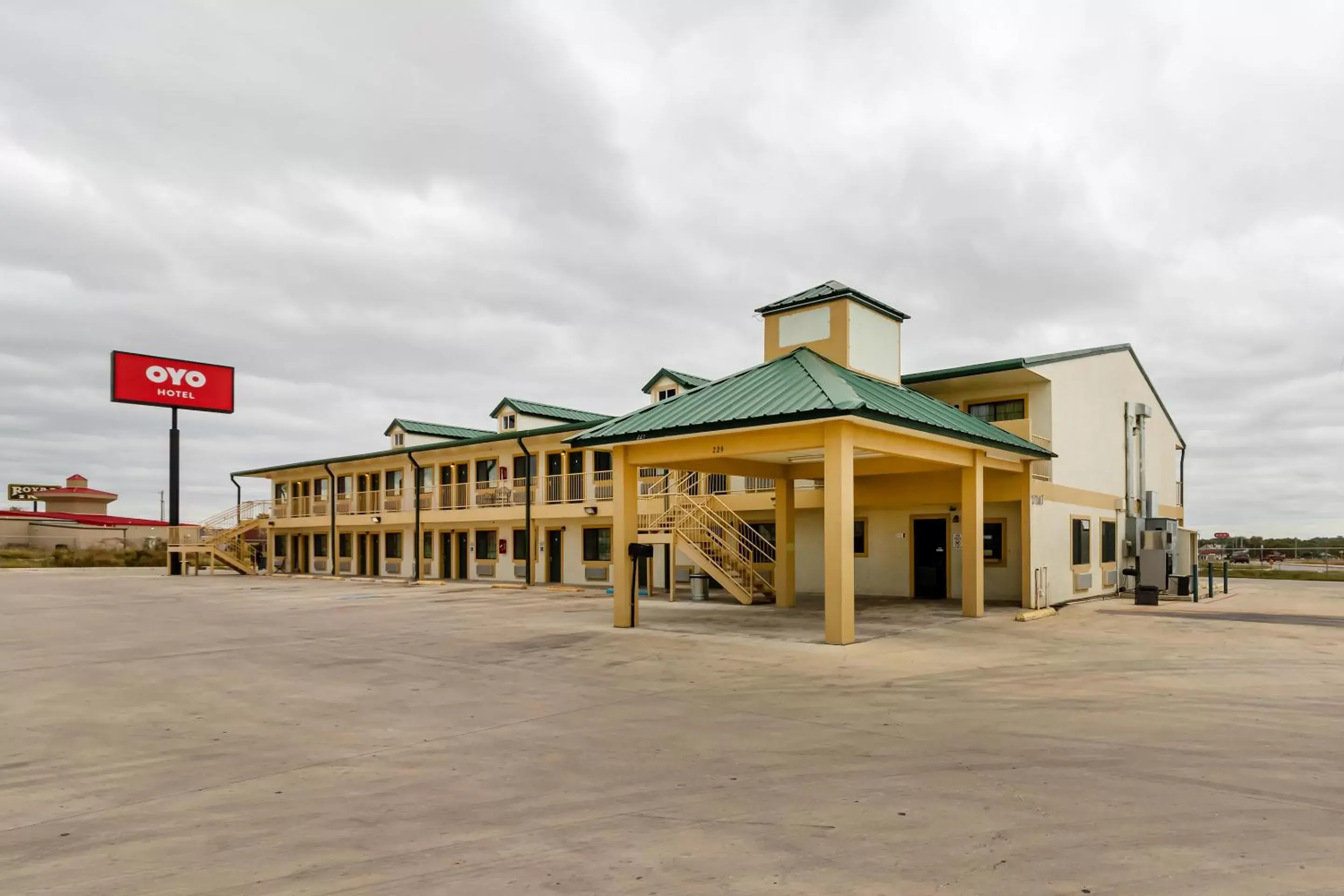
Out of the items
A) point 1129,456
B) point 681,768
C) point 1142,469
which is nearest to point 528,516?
point 1129,456

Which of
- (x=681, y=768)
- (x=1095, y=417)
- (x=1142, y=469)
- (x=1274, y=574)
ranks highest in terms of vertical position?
(x=1095, y=417)

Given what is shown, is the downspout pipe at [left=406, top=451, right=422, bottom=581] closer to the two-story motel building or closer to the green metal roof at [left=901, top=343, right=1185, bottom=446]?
the two-story motel building

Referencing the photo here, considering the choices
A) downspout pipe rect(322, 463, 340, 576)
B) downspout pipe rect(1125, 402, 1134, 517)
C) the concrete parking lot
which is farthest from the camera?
downspout pipe rect(322, 463, 340, 576)

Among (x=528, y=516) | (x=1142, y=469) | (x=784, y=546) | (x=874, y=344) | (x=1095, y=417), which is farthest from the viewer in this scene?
(x=528, y=516)

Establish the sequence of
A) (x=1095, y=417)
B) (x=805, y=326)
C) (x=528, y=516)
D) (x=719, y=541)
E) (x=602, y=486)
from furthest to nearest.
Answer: (x=528, y=516) < (x=602, y=486) < (x=1095, y=417) < (x=719, y=541) < (x=805, y=326)

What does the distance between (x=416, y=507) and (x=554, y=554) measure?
8.38 metres

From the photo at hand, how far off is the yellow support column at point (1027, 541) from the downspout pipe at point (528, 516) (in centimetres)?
1789

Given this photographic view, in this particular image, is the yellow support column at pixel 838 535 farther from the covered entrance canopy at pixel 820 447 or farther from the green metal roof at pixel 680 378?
the green metal roof at pixel 680 378

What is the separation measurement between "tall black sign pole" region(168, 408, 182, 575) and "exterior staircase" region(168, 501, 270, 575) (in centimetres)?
54

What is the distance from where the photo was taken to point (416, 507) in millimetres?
38188

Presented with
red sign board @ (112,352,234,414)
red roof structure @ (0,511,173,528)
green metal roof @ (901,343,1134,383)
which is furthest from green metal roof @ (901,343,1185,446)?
red roof structure @ (0,511,173,528)

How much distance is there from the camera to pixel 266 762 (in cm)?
718

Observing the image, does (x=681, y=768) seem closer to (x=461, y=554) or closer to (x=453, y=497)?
(x=453, y=497)

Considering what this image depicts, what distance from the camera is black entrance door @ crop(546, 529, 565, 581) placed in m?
A: 33.5
